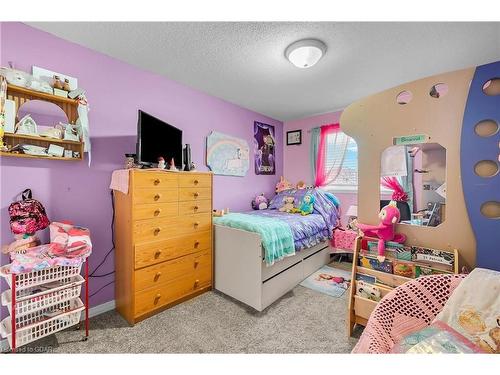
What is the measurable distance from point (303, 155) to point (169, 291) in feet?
10.8

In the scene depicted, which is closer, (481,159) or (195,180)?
(481,159)

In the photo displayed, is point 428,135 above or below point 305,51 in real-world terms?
below

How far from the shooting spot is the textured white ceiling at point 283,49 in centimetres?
176

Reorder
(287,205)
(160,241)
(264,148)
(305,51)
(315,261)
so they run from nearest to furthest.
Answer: (305,51), (160,241), (315,261), (287,205), (264,148)

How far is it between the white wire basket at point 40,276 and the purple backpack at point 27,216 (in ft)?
0.92

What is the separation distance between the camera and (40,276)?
158 cm

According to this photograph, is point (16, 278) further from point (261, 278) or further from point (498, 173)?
point (498, 173)

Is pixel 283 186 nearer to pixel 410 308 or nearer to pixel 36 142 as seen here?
pixel 410 308

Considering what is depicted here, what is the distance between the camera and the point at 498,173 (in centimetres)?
123

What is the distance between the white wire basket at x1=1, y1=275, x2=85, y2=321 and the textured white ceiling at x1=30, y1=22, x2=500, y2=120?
6.76ft

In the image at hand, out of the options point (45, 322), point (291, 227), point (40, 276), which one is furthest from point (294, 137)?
point (45, 322)

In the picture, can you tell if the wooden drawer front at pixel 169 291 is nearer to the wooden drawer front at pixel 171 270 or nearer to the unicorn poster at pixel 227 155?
the wooden drawer front at pixel 171 270

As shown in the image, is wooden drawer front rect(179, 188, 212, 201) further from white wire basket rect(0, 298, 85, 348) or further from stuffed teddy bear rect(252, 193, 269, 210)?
stuffed teddy bear rect(252, 193, 269, 210)

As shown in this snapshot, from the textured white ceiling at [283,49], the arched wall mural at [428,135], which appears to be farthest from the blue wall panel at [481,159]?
the textured white ceiling at [283,49]
